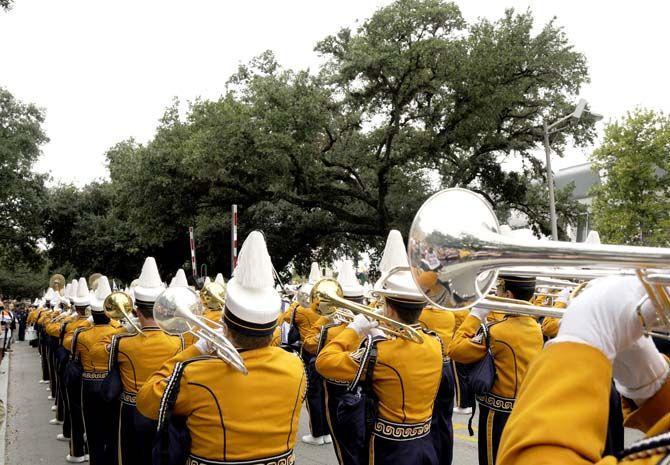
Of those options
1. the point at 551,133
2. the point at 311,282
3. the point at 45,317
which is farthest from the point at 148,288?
the point at 551,133

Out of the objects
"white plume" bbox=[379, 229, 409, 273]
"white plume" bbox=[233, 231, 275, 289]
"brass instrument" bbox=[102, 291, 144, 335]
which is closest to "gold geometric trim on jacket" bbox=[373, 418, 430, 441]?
"white plume" bbox=[233, 231, 275, 289]

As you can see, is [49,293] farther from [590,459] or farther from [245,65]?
[590,459]

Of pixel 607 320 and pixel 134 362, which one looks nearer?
pixel 607 320

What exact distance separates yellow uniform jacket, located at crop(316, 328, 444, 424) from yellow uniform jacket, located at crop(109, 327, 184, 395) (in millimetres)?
1587

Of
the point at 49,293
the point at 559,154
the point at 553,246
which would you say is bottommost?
the point at 49,293

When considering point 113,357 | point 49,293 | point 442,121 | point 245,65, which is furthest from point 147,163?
point 113,357

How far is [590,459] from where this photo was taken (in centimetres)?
116

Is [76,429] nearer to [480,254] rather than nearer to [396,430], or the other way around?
[396,430]

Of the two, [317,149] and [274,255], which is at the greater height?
[317,149]

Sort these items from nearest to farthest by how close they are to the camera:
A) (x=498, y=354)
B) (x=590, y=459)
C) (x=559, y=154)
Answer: (x=590, y=459), (x=498, y=354), (x=559, y=154)

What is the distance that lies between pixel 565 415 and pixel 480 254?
0.44 metres

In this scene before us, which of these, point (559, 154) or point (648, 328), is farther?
point (559, 154)

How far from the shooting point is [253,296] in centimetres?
318

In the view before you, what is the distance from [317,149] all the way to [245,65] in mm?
5237
